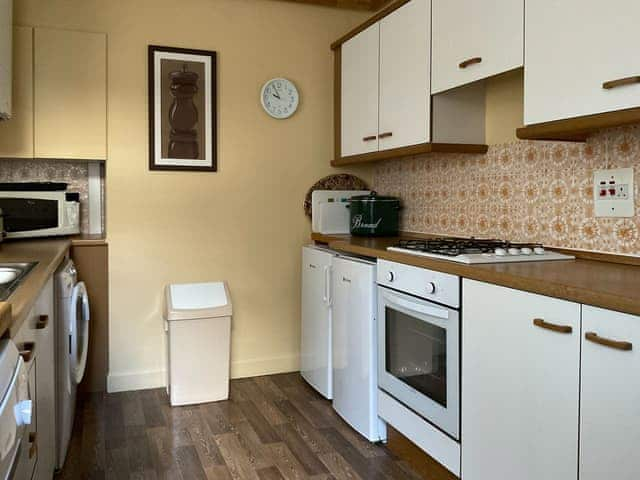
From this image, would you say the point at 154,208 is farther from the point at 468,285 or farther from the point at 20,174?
the point at 468,285

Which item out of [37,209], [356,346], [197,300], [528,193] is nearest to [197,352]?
[197,300]

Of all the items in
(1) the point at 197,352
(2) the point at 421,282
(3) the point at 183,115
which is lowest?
(1) the point at 197,352

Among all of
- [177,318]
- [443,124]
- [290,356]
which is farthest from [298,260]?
[443,124]

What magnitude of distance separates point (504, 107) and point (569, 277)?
1.22m

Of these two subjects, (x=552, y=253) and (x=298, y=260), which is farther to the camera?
(x=298, y=260)

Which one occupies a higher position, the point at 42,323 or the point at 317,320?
the point at 42,323

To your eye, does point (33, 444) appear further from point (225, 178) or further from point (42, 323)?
point (225, 178)

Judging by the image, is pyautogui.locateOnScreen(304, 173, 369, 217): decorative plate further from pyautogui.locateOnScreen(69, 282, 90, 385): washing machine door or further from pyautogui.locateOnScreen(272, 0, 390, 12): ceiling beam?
pyautogui.locateOnScreen(69, 282, 90, 385): washing machine door

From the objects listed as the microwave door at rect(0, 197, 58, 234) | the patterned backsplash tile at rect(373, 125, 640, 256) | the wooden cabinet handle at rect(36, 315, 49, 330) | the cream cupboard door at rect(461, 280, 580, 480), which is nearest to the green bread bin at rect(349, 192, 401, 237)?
the patterned backsplash tile at rect(373, 125, 640, 256)

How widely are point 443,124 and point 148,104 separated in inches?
68.0

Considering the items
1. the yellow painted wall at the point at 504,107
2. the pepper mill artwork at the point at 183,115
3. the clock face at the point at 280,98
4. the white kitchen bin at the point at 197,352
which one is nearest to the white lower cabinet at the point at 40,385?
the white kitchen bin at the point at 197,352

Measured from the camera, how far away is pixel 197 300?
11.8 feet

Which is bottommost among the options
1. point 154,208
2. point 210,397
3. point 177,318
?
point 210,397

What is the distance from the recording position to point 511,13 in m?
2.15
